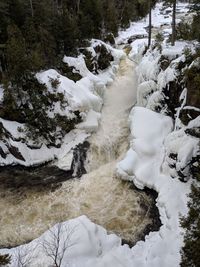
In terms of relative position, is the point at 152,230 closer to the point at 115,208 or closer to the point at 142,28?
the point at 115,208

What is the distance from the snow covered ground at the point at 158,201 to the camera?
1177 centimetres

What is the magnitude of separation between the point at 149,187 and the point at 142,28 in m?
34.4

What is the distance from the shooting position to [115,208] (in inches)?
575

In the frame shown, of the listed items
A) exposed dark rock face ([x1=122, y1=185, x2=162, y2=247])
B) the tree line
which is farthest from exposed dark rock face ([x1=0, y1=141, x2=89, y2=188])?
the tree line

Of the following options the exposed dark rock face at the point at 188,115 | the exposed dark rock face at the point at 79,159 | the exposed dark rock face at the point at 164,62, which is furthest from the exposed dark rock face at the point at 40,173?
the exposed dark rock face at the point at 164,62

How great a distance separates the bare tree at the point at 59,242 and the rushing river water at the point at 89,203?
4.05ft

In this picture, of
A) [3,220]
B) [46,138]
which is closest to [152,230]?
[3,220]

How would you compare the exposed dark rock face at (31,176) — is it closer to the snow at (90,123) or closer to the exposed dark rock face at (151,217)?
the snow at (90,123)

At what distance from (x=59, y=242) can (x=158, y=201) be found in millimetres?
5256

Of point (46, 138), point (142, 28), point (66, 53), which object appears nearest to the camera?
point (46, 138)

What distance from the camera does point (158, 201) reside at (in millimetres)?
14641

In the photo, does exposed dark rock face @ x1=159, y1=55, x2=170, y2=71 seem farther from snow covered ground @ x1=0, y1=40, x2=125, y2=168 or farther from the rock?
the rock

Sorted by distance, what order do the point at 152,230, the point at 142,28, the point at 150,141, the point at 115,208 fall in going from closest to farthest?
the point at 152,230
the point at 115,208
the point at 150,141
the point at 142,28

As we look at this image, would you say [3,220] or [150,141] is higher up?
[150,141]
